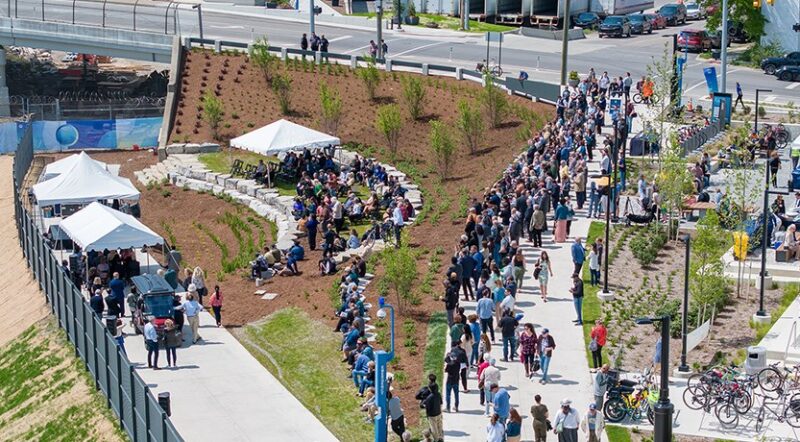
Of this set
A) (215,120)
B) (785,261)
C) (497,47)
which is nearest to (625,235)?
(785,261)

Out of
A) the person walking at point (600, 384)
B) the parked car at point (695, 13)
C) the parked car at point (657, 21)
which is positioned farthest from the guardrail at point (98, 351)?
the parked car at point (695, 13)

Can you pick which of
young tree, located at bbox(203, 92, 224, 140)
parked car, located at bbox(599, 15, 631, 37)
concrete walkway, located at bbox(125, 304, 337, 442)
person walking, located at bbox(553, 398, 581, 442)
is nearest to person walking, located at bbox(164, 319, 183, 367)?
concrete walkway, located at bbox(125, 304, 337, 442)

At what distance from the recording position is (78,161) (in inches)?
1714

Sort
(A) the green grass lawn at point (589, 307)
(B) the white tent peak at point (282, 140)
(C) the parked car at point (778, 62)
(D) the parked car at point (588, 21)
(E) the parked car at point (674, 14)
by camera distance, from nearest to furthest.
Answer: (A) the green grass lawn at point (589, 307) → (B) the white tent peak at point (282, 140) → (C) the parked car at point (778, 62) → (D) the parked car at point (588, 21) → (E) the parked car at point (674, 14)

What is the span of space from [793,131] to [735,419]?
27970 millimetres

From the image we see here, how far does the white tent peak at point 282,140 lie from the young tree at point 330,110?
18.6ft

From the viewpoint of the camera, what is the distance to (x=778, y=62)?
65.8 metres

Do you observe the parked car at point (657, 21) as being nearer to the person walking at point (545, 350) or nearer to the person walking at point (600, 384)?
the person walking at point (545, 350)

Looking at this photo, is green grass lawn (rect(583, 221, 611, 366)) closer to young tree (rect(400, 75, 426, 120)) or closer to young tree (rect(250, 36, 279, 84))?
young tree (rect(400, 75, 426, 120))

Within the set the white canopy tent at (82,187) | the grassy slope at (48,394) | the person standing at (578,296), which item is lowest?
the grassy slope at (48,394)

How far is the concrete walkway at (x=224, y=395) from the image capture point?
28.2 metres

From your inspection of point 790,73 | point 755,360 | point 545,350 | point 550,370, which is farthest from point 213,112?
point 755,360

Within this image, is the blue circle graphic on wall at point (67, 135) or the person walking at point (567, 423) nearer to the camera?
the person walking at point (567, 423)

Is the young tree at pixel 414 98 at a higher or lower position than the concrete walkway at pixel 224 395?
higher
